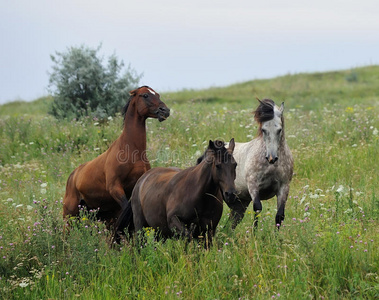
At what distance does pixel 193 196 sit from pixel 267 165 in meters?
1.84

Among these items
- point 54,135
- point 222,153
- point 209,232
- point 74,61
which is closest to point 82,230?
point 209,232

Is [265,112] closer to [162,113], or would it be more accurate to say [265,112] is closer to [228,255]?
[162,113]

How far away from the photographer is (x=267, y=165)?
313 inches

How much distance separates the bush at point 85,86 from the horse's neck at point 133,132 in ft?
29.3

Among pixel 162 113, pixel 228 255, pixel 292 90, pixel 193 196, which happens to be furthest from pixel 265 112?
pixel 292 90

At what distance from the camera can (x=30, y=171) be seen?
1280 centimetres

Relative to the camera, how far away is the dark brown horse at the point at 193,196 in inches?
242

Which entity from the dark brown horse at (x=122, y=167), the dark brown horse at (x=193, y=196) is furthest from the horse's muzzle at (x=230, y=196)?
the dark brown horse at (x=122, y=167)

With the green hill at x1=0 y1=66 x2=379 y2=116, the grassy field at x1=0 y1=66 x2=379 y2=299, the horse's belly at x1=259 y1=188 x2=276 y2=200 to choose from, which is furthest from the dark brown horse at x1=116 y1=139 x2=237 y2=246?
the green hill at x1=0 y1=66 x2=379 y2=116

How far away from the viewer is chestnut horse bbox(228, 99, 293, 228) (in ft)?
25.1

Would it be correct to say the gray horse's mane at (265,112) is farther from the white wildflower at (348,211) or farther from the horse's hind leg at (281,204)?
the white wildflower at (348,211)

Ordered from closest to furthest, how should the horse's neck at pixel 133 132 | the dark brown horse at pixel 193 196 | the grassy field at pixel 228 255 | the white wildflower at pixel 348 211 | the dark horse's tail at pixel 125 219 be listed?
the grassy field at pixel 228 255 < the dark brown horse at pixel 193 196 < the white wildflower at pixel 348 211 < the dark horse's tail at pixel 125 219 < the horse's neck at pixel 133 132

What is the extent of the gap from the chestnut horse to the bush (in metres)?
9.75

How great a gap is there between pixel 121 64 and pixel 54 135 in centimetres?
412
